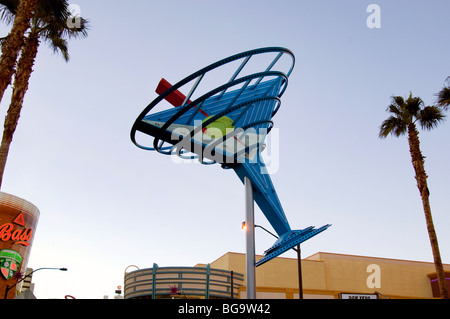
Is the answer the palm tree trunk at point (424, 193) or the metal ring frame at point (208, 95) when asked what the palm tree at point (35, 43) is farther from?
the palm tree trunk at point (424, 193)

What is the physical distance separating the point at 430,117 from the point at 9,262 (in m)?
41.3

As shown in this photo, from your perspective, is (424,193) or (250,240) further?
(424,193)

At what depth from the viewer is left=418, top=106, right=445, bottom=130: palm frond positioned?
1032 inches

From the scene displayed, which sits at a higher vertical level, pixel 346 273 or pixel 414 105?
pixel 414 105

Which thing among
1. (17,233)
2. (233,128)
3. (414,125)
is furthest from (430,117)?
(17,233)

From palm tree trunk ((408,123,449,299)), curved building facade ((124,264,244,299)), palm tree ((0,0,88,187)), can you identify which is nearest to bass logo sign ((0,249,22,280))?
curved building facade ((124,264,244,299))

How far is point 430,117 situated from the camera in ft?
86.3

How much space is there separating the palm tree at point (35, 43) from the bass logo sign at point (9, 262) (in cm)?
3241

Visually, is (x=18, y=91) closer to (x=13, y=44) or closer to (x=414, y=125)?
(x=13, y=44)

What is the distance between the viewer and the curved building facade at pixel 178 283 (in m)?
26.9
